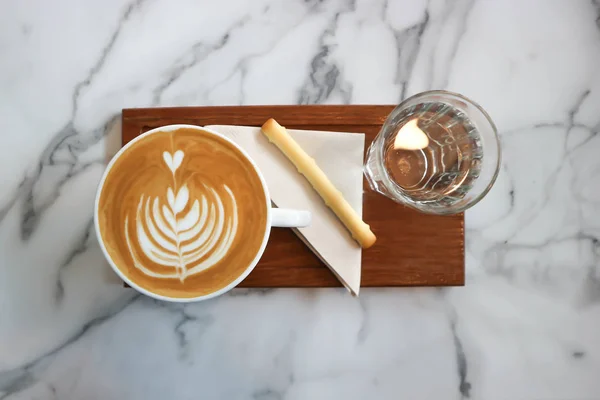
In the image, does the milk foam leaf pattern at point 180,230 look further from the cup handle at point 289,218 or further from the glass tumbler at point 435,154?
the glass tumbler at point 435,154

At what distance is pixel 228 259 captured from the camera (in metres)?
0.40

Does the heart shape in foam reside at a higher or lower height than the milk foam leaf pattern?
higher

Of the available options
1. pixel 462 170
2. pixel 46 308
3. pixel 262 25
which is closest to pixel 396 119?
pixel 462 170

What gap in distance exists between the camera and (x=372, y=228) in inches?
19.6

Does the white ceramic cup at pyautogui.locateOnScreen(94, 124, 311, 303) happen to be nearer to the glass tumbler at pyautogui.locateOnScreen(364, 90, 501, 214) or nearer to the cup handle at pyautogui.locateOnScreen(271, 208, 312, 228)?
the cup handle at pyautogui.locateOnScreen(271, 208, 312, 228)

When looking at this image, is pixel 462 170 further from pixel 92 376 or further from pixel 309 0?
pixel 92 376

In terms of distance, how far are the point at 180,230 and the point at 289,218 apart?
3.4 inches

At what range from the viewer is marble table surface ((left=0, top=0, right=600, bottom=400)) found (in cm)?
52

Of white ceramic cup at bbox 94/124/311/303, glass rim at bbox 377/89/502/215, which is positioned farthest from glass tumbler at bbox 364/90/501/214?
white ceramic cup at bbox 94/124/311/303

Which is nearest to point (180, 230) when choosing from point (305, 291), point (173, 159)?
point (173, 159)

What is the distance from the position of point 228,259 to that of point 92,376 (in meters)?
0.23

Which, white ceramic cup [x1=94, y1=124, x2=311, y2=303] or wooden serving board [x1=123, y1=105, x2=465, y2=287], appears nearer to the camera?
white ceramic cup [x1=94, y1=124, x2=311, y2=303]

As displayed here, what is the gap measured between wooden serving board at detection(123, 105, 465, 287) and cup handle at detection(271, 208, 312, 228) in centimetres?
6

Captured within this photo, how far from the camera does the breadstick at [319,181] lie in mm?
476
